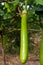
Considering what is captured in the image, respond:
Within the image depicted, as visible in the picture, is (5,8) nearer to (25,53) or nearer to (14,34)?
Result: (14,34)

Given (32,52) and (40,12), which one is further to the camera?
(32,52)

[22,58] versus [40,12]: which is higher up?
[40,12]

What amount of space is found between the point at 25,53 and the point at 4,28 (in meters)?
0.70

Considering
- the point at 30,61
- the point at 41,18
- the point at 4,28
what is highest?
the point at 41,18

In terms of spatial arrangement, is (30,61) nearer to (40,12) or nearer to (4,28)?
(4,28)

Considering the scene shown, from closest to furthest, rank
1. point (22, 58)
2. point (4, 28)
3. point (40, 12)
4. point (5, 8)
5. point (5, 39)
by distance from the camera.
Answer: point (22, 58)
point (40, 12)
point (5, 8)
point (4, 28)
point (5, 39)

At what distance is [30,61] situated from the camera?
11.1 feet

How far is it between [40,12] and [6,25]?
1.62 feet

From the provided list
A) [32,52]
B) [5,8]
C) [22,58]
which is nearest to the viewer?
[22,58]

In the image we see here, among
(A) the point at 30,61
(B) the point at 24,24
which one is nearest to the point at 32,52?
(A) the point at 30,61

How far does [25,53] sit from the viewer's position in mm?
732

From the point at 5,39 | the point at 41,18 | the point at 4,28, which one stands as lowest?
the point at 5,39

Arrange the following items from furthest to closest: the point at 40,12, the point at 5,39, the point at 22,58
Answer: the point at 5,39, the point at 40,12, the point at 22,58

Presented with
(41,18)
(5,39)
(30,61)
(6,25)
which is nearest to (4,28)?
(6,25)
